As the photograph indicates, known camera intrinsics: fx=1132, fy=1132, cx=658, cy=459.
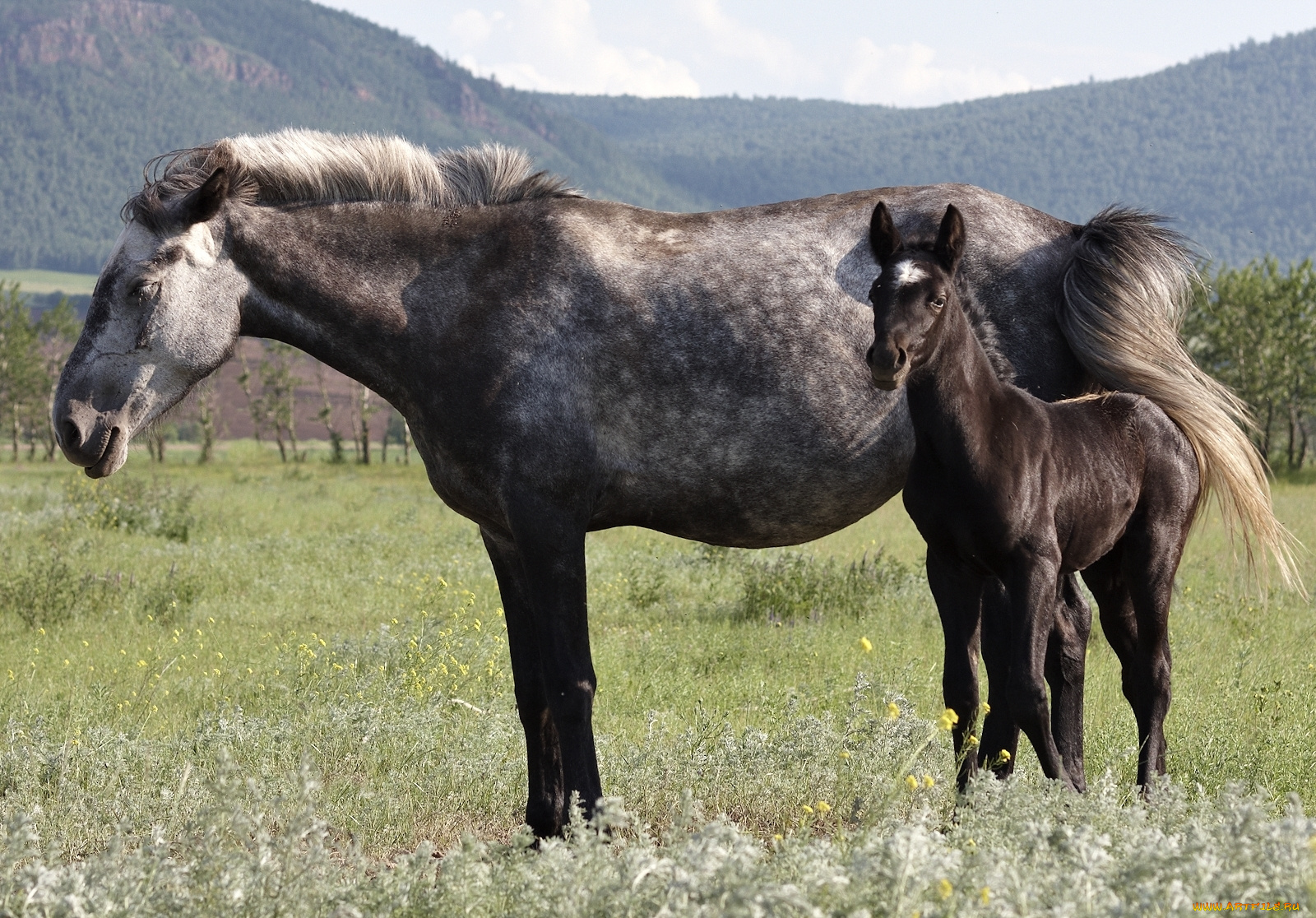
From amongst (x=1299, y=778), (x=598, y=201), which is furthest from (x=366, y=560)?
(x=1299, y=778)

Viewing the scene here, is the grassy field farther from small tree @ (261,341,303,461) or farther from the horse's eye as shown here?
small tree @ (261,341,303,461)

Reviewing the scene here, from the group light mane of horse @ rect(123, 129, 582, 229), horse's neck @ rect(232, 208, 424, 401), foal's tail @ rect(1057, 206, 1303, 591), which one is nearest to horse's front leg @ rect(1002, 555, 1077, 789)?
foal's tail @ rect(1057, 206, 1303, 591)

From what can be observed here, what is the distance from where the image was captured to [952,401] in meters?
4.46

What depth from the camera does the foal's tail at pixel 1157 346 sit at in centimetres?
498

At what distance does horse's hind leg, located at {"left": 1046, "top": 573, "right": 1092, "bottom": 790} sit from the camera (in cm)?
523

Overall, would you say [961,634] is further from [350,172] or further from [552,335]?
[350,172]

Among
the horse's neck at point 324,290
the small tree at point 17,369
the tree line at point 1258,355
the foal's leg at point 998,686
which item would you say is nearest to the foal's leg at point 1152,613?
the foal's leg at point 998,686

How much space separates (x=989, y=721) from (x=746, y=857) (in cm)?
187

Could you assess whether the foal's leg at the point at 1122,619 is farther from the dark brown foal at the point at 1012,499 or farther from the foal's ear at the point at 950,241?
the foal's ear at the point at 950,241

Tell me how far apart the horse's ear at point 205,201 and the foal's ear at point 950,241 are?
110 inches

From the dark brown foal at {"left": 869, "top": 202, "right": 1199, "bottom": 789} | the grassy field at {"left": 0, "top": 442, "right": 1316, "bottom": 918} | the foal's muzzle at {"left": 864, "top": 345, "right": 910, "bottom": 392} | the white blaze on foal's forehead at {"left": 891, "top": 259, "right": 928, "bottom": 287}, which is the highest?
the white blaze on foal's forehead at {"left": 891, "top": 259, "right": 928, "bottom": 287}

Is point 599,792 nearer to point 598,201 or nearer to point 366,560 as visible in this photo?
point 598,201

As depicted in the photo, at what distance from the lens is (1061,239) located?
205 inches

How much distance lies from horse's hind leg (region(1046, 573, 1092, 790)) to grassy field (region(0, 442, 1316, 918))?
9.2 inches
